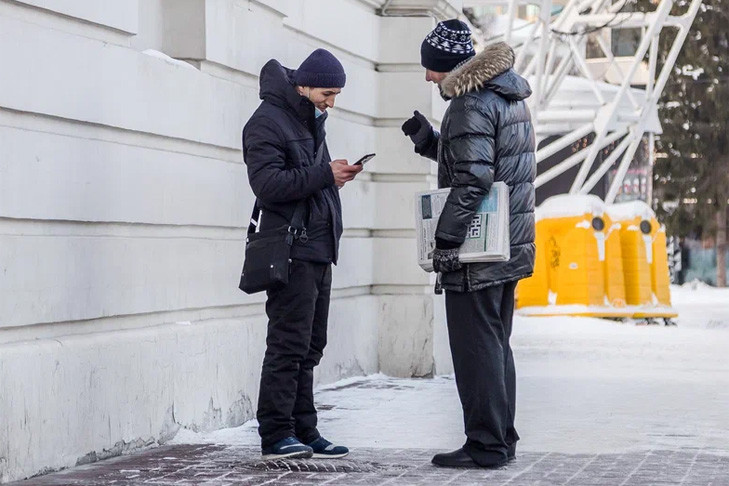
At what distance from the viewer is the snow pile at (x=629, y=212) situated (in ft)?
66.2

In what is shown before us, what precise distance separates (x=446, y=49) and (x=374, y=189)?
4501 millimetres

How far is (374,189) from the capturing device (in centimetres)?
1163

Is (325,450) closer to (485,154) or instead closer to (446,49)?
(485,154)

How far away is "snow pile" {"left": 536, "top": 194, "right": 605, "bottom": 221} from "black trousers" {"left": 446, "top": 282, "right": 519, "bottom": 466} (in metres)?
12.8

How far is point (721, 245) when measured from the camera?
4134 centimetres

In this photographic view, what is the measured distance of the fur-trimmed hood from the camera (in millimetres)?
A: 6965

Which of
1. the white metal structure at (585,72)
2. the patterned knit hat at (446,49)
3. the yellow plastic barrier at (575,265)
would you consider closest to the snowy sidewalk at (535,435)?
the patterned knit hat at (446,49)

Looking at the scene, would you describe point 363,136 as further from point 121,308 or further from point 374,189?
→ point 121,308

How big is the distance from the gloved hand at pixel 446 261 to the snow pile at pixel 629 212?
1333 cm

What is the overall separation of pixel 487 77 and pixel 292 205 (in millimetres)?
977

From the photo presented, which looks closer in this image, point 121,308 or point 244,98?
point 121,308

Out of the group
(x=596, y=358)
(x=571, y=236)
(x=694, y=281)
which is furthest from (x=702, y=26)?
(x=596, y=358)

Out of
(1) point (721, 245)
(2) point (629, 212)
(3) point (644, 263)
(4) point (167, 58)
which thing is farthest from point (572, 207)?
(1) point (721, 245)

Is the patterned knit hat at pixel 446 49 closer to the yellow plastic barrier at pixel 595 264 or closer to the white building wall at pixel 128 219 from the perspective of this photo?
the white building wall at pixel 128 219
